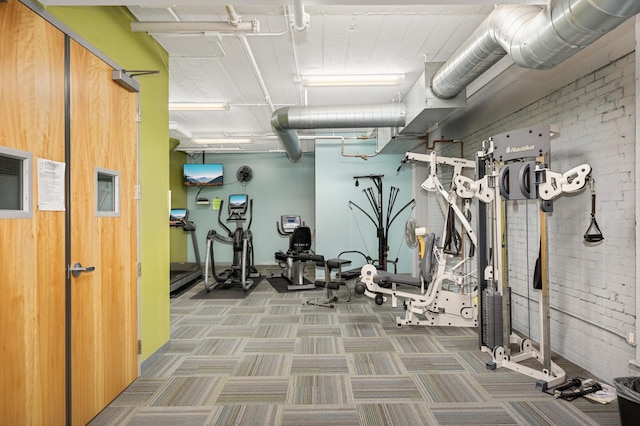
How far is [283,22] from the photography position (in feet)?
9.91

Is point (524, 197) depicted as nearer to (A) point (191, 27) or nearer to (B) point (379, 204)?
(A) point (191, 27)

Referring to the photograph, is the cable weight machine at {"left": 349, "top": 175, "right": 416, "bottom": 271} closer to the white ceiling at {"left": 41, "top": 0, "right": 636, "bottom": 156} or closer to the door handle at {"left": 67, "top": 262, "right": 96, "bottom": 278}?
the white ceiling at {"left": 41, "top": 0, "right": 636, "bottom": 156}

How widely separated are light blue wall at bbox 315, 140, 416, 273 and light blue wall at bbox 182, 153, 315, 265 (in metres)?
1.79

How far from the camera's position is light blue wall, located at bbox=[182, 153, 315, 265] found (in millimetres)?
8648

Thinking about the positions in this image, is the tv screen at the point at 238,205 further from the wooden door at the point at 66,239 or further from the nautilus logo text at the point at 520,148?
the nautilus logo text at the point at 520,148

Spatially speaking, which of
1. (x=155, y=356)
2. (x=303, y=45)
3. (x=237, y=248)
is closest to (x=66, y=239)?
(x=155, y=356)

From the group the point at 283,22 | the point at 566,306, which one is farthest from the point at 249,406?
the point at 283,22

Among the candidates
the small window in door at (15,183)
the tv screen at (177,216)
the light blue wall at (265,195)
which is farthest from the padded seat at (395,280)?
the light blue wall at (265,195)

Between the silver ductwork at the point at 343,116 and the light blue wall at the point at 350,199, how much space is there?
2289 millimetres

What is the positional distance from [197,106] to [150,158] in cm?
237

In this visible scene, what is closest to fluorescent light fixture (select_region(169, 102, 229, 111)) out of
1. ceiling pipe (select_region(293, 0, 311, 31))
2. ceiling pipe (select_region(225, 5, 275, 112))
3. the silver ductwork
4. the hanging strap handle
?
ceiling pipe (select_region(225, 5, 275, 112))

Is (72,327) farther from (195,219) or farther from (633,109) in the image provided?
(195,219)

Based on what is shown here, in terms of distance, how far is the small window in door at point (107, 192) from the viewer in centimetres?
233

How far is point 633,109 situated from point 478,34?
1.22m
